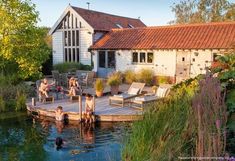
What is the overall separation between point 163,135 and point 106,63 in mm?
21101

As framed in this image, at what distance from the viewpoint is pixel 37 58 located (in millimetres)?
20438

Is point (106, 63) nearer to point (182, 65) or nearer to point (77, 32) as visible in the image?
point (77, 32)

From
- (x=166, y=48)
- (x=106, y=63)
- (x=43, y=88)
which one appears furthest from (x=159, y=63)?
(x=43, y=88)

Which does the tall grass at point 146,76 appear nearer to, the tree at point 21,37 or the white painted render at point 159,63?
the white painted render at point 159,63

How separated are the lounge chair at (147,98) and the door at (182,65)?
7464mm

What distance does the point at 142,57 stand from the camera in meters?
25.0

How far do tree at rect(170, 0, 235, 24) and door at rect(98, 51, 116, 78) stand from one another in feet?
80.4

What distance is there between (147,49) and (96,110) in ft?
34.5

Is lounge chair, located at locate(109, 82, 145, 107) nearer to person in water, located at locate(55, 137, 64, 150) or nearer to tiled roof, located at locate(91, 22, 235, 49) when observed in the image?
person in water, located at locate(55, 137, 64, 150)

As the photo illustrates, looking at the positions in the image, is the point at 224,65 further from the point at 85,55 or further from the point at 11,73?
the point at 85,55

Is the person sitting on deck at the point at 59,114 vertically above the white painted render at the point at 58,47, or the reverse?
the white painted render at the point at 58,47

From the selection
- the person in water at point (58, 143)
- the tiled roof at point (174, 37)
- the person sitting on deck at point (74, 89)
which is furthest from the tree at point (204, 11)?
the person in water at point (58, 143)

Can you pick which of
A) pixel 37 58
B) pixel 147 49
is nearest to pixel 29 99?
pixel 37 58

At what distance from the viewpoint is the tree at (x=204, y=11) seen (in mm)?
44531
